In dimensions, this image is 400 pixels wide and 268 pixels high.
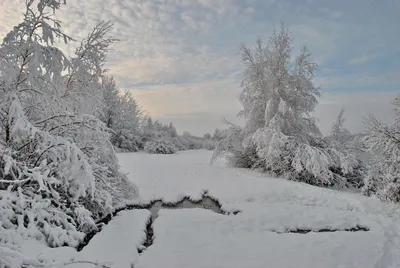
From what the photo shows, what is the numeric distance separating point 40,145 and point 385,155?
9.32 meters

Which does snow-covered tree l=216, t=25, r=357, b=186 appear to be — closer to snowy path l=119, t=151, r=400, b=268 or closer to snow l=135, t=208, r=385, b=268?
snowy path l=119, t=151, r=400, b=268

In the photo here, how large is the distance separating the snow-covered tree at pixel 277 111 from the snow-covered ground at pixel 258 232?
263 centimetres

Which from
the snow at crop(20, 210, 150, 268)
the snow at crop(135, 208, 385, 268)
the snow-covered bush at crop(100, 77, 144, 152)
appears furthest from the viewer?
the snow-covered bush at crop(100, 77, 144, 152)

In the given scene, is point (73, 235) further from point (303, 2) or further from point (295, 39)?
point (295, 39)

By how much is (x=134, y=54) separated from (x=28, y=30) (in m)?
6.10

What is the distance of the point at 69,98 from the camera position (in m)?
7.59

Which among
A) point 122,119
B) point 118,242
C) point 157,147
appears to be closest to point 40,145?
point 118,242

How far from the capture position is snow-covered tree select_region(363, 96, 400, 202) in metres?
8.61

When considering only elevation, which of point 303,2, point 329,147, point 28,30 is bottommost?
point 329,147

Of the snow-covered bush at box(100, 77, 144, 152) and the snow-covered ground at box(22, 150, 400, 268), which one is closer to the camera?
the snow-covered ground at box(22, 150, 400, 268)

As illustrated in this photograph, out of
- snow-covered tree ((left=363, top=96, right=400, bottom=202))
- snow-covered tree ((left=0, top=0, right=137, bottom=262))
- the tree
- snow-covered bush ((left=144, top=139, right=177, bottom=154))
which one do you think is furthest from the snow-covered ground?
snow-covered bush ((left=144, top=139, right=177, bottom=154))

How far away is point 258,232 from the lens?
643cm

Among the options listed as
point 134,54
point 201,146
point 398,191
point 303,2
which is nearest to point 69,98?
point 134,54

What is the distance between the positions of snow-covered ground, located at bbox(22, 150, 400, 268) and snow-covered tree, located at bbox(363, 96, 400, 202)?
0.51 metres
